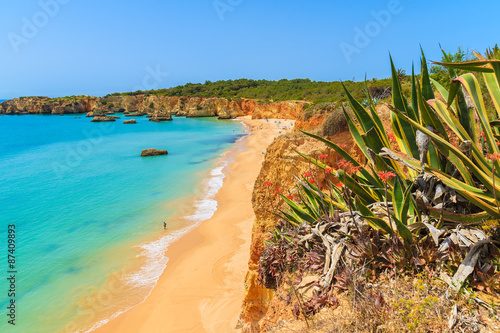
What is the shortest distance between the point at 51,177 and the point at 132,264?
19743 millimetres

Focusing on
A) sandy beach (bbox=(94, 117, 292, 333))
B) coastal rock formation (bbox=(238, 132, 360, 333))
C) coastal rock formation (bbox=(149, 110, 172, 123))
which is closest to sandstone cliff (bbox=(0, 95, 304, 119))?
coastal rock formation (bbox=(149, 110, 172, 123))

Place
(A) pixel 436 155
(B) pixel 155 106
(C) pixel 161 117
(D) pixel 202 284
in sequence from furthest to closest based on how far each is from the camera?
(B) pixel 155 106, (C) pixel 161 117, (D) pixel 202 284, (A) pixel 436 155

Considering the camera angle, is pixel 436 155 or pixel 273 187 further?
pixel 273 187

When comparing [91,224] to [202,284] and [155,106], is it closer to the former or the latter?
[202,284]

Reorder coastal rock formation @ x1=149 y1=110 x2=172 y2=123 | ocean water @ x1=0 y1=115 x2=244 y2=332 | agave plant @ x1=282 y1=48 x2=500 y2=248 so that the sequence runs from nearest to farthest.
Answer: agave plant @ x1=282 y1=48 x2=500 y2=248 < ocean water @ x1=0 y1=115 x2=244 y2=332 < coastal rock formation @ x1=149 y1=110 x2=172 y2=123

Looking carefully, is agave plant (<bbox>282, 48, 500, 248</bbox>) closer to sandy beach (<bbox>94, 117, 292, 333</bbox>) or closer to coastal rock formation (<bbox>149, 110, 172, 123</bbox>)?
sandy beach (<bbox>94, 117, 292, 333</bbox>)

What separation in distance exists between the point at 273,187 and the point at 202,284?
4721 mm

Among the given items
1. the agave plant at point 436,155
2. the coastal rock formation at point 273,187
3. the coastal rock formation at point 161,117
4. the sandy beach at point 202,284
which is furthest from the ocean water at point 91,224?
the coastal rock formation at point 161,117

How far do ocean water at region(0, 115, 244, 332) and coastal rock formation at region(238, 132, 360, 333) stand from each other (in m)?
5.10

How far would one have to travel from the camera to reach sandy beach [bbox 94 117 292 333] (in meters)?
8.05

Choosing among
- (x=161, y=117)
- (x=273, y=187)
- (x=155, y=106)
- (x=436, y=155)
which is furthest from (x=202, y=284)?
(x=155, y=106)

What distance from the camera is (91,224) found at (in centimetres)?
1557

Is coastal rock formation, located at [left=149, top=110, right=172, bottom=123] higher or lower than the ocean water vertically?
higher

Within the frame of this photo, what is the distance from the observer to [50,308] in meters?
9.38
